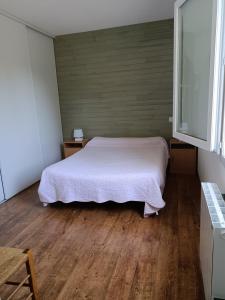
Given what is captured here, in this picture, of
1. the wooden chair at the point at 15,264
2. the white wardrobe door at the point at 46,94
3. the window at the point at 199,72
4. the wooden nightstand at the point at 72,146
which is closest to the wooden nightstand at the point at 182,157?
the window at the point at 199,72

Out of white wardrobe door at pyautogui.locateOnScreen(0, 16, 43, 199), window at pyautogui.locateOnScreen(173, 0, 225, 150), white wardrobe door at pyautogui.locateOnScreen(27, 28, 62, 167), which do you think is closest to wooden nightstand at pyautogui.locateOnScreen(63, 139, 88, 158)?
white wardrobe door at pyautogui.locateOnScreen(27, 28, 62, 167)

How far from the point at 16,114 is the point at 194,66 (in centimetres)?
258

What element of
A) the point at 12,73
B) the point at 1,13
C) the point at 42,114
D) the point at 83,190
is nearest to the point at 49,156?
the point at 42,114

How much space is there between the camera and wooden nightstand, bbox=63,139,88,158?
432 cm

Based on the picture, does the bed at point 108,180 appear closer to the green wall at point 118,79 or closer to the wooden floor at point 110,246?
the wooden floor at point 110,246

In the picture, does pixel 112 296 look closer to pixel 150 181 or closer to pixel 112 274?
pixel 112 274

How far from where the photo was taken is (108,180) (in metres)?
2.52

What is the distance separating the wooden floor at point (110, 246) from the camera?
159 centimetres

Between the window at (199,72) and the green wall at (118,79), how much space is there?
179cm

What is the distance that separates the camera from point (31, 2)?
2795 mm

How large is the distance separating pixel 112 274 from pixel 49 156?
2.93 meters

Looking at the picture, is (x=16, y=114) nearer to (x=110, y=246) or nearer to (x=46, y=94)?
(x=46, y=94)

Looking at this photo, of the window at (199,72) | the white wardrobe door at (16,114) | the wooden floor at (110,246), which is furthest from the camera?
the white wardrobe door at (16,114)

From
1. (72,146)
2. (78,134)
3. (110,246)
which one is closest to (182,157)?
(78,134)
